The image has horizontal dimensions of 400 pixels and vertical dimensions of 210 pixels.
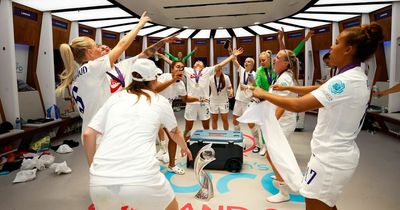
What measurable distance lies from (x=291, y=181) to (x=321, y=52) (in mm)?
7728

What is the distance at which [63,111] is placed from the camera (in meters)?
6.73

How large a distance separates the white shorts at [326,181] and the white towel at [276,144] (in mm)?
992

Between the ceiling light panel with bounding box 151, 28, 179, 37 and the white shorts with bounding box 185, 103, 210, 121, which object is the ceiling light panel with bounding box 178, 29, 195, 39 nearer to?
the ceiling light panel with bounding box 151, 28, 179, 37

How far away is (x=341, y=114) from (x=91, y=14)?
6.53m

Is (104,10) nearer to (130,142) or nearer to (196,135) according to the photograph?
(196,135)

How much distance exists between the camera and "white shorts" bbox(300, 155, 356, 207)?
4.92 feet

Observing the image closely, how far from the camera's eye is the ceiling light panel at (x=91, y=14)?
20.5 ft

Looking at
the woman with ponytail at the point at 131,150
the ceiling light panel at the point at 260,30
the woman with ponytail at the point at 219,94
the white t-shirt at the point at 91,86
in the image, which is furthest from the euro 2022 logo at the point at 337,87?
the ceiling light panel at the point at 260,30

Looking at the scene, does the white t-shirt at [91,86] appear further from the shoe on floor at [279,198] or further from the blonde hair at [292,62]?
the shoe on floor at [279,198]

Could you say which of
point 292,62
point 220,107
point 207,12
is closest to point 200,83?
point 220,107

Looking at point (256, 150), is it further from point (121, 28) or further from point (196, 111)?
point (121, 28)

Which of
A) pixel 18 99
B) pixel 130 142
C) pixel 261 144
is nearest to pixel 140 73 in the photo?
pixel 130 142

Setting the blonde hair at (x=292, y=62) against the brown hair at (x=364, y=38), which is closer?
the brown hair at (x=364, y=38)

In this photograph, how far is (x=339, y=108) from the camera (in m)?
1.45
